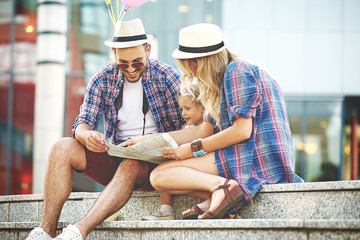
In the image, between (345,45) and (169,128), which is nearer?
(169,128)

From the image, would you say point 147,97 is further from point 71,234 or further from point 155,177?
point 71,234

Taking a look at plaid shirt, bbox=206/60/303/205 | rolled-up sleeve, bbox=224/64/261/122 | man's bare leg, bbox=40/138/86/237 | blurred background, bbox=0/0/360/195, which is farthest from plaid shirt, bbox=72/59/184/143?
blurred background, bbox=0/0/360/195

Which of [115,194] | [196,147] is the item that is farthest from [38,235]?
[196,147]

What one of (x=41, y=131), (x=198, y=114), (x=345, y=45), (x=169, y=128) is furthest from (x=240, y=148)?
(x=345, y=45)

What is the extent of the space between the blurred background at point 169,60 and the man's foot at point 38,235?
30.8 ft

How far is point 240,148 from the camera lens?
11.4 feet

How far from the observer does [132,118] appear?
4383 mm

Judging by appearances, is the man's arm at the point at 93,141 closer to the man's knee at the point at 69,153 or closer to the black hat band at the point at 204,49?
the man's knee at the point at 69,153

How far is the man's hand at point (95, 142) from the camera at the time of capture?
3640 millimetres

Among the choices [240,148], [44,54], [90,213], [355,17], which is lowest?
[90,213]

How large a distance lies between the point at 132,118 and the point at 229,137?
47.2 inches

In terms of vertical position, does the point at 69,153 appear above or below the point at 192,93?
below

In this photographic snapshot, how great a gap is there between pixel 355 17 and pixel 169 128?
10.4m

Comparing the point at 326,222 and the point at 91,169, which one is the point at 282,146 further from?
the point at 91,169
